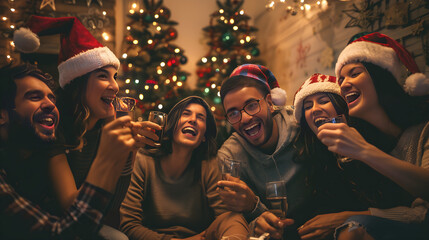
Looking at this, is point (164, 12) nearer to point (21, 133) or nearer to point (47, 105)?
point (47, 105)

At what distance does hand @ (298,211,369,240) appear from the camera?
190 centimetres

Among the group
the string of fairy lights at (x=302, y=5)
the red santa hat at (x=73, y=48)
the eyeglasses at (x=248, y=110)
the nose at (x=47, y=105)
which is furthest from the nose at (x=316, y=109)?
the string of fairy lights at (x=302, y=5)

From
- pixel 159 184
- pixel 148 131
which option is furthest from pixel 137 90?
pixel 148 131

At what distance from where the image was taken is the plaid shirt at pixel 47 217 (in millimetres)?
1157

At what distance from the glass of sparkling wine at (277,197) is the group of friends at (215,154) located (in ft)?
0.17

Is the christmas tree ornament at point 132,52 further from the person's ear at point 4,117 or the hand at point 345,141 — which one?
the hand at point 345,141

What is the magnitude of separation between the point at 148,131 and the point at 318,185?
1.41 metres

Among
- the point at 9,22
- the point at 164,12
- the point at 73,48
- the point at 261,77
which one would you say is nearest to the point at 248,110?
the point at 261,77

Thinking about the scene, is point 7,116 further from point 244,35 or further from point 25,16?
point 244,35

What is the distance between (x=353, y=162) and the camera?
80.7 inches

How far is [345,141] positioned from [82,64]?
5.91 feet

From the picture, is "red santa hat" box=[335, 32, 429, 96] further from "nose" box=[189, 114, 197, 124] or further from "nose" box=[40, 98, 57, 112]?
"nose" box=[40, 98, 57, 112]

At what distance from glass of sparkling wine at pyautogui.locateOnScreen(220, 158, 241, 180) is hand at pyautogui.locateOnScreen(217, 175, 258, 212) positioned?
0.03 m

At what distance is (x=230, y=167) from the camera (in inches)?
72.7
